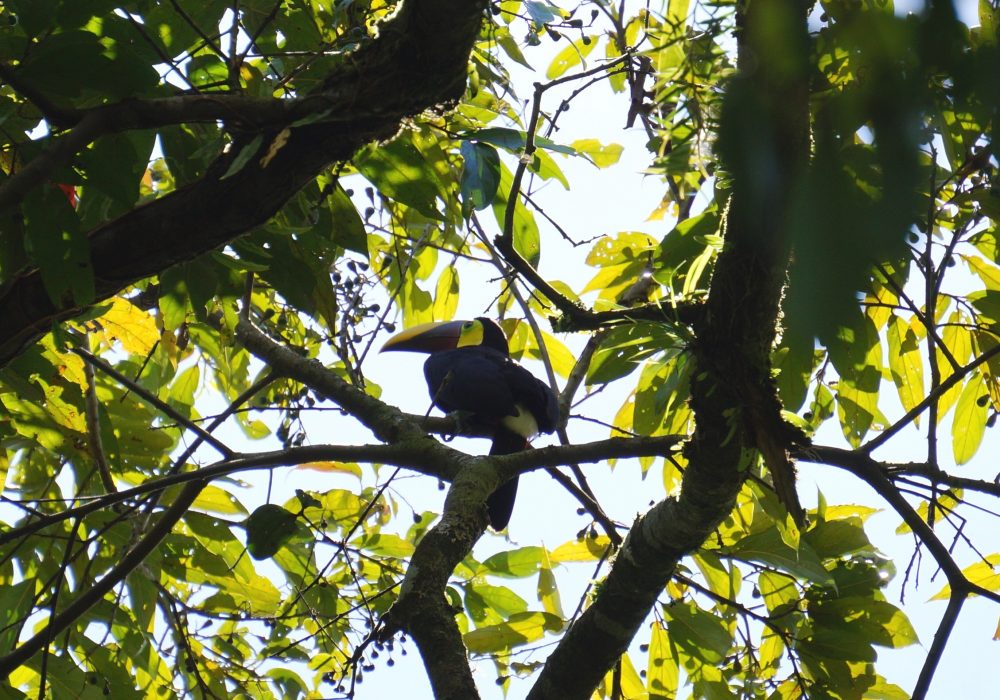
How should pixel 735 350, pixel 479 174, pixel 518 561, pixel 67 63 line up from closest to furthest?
pixel 67 63 → pixel 735 350 → pixel 479 174 → pixel 518 561

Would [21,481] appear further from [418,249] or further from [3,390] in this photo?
[418,249]

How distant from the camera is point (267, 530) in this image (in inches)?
83.9

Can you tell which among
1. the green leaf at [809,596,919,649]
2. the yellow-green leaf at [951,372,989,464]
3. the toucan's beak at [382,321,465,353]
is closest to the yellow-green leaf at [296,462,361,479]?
the green leaf at [809,596,919,649]

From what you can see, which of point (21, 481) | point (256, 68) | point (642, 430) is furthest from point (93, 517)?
point (642, 430)

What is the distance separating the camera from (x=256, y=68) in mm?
2088

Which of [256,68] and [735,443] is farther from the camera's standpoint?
[256,68]

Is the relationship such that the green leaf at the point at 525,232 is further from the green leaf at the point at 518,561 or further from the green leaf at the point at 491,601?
the green leaf at the point at 491,601

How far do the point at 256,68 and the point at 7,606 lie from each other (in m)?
1.45

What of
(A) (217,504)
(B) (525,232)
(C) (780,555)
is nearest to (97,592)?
(A) (217,504)

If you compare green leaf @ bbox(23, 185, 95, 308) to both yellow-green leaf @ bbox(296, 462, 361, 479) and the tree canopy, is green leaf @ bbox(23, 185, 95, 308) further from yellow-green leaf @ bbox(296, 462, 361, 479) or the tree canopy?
yellow-green leaf @ bbox(296, 462, 361, 479)

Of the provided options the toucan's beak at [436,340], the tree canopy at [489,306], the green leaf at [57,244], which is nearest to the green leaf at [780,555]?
the tree canopy at [489,306]

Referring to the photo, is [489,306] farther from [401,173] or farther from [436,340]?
[436,340]

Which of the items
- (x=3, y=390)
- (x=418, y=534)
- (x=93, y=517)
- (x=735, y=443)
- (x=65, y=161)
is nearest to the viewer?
(x=65, y=161)

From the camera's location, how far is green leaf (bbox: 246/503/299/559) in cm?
212
